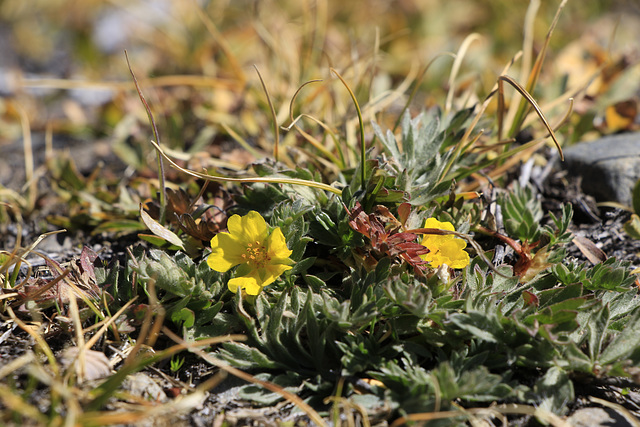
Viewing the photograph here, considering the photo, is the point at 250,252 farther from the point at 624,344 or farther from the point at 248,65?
the point at 248,65

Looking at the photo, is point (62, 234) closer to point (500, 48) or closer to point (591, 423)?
point (591, 423)

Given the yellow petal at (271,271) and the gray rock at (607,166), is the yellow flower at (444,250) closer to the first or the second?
the yellow petal at (271,271)

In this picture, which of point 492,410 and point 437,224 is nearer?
point 492,410

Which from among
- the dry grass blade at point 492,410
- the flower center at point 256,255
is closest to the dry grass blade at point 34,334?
the flower center at point 256,255

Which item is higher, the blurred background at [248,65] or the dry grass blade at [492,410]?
the blurred background at [248,65]

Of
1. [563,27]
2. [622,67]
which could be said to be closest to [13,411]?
[622,67]

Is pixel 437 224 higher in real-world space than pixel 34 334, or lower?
higher

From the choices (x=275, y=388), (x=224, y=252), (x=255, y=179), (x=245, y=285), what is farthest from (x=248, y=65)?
(x=275, y=388)

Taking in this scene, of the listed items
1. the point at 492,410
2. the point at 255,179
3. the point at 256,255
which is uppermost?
the point at 255,179
